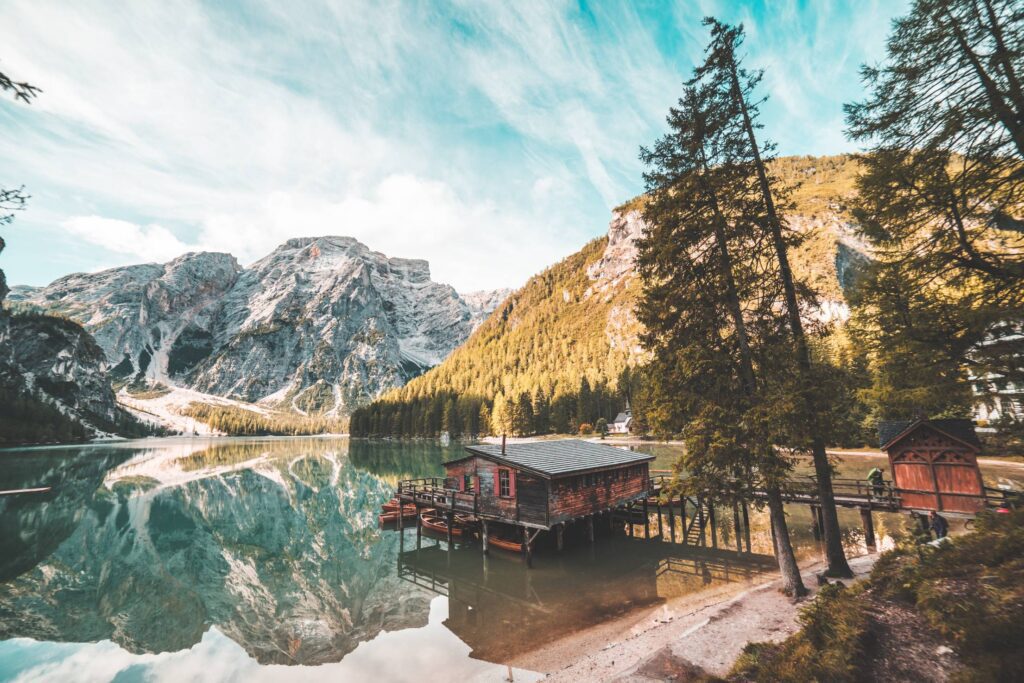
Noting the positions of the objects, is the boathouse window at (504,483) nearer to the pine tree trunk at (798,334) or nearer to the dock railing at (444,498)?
the dock railing at (444,498)

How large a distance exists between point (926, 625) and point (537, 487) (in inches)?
720

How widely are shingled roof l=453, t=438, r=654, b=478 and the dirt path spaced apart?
8745 millimetres

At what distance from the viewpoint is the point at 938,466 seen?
865 inches

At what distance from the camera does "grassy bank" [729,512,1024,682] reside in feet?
20.1

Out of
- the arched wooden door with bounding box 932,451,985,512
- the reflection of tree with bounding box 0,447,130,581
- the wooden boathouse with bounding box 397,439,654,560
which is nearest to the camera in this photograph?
the arched wooden door with bounding box 932,451,985,512

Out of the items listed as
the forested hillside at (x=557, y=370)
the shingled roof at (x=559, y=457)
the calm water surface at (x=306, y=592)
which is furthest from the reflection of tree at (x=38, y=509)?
the forested hillside at (x=557, y=370)

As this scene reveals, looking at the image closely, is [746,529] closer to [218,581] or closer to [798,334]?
[798,334]

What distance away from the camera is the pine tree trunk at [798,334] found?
13742mm

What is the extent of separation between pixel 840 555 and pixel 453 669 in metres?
13.6

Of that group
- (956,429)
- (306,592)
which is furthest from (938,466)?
(306,592)

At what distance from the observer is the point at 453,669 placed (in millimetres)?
14977

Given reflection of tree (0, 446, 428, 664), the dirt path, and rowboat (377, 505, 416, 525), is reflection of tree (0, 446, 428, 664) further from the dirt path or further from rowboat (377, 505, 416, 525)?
the dirt path

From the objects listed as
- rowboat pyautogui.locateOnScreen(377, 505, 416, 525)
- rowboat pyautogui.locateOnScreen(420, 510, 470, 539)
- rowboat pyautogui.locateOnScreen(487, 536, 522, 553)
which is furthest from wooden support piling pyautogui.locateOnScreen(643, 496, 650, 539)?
rowboat pyautogui.locateOnScreen(377, 505, 416, 525)

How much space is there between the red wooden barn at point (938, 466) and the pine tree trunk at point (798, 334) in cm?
1183
